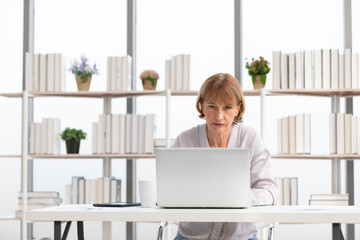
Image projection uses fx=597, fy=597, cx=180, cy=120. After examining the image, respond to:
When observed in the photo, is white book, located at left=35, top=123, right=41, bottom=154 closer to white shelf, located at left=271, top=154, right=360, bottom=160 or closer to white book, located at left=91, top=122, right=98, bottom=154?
white book, located at left=91, top=122, right=98, bottom=154

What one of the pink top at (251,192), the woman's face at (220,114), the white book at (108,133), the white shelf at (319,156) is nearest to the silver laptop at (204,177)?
the pink top at (251,192)

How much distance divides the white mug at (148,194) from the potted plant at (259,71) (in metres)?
2.66

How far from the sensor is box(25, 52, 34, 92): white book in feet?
15.9

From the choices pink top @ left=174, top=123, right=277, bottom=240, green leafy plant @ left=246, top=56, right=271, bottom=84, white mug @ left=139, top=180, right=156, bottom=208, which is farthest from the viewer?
green leafy plant @ left=246, top=56, right=271, bottom=84

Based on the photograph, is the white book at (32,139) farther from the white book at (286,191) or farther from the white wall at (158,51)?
the white book at (286,191)

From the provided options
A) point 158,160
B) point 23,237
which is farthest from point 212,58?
point 158,160

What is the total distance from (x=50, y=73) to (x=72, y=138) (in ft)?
1.83

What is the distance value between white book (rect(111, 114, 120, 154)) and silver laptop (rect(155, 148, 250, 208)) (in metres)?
2.80

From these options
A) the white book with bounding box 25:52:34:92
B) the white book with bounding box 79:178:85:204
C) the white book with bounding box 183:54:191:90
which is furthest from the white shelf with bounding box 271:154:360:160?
the white book with bounding box 25:52:34:92

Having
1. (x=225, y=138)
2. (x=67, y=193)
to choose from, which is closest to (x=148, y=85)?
(x=67, y=193)

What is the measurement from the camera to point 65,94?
16.0 ft

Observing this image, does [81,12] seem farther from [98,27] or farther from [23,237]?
Answer: [23,237]

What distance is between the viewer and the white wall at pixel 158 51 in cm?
500

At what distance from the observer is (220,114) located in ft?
8.50
